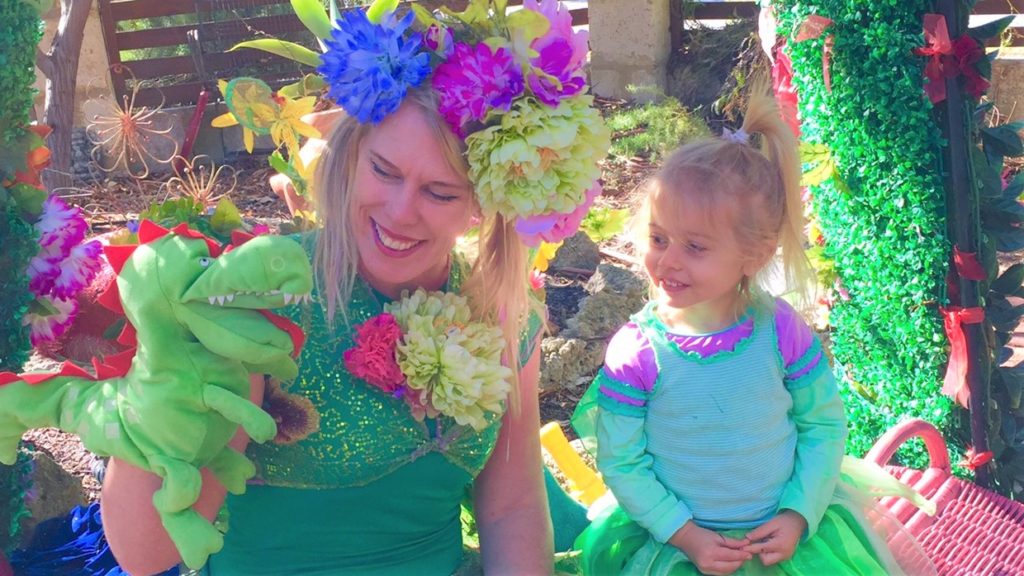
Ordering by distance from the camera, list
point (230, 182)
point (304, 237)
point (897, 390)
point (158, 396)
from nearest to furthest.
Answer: point (158, 396)
point (304, 237)
point (897, 390)
point (230, 182)

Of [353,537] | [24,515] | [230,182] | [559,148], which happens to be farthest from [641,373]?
[230,182]

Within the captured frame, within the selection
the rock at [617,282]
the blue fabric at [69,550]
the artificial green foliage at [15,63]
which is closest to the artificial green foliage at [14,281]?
the artificial green foliage at [15,63]

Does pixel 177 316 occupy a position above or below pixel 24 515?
above

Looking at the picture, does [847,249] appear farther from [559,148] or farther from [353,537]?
[353,537]

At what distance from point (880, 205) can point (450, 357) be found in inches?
58.7

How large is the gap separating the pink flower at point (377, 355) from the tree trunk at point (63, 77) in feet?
13.1

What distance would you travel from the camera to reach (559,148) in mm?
1911

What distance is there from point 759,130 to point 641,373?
1.94 feet

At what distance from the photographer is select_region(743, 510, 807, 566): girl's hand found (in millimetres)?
2078

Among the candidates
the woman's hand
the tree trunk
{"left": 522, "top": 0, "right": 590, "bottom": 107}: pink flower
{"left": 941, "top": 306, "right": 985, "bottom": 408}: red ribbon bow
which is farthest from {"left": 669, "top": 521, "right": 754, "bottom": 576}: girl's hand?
the tree trunk

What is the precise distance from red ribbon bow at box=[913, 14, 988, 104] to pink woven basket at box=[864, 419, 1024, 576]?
854mm

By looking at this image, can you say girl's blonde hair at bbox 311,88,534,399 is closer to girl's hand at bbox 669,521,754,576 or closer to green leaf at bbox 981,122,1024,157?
girl's hand at bbox 669,521,754,576

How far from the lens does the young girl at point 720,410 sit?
6.89ft

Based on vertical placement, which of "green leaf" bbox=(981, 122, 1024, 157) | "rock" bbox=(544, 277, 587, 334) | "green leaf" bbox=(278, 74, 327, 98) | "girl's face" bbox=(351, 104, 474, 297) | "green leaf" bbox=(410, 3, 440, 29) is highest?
"green leaf" bbox=(410, 3, 440, 29)
